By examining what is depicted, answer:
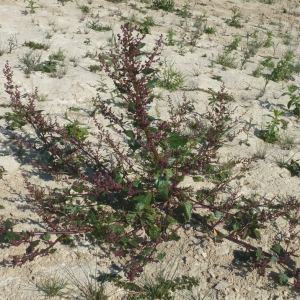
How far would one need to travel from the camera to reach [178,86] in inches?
258

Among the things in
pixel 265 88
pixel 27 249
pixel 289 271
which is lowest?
pixel 27 249

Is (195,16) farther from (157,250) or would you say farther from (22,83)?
(157,250)

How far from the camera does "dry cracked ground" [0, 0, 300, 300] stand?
3.30 metres

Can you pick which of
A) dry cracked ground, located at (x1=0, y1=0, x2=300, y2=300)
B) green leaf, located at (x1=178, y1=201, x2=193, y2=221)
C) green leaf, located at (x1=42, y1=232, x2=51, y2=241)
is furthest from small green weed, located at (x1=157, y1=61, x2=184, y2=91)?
green leaf, located at (x1=42, y1=232, x2=51, y2=241)

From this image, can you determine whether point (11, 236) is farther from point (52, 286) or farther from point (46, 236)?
point (52, 286)

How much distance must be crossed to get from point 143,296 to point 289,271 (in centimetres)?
142

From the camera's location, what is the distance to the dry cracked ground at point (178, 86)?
3.30m

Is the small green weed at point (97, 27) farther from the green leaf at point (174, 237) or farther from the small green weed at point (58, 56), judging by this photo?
the green leaf at point (174, 237)

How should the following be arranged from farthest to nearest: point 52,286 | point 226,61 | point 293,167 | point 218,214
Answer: point 226,61 < point 293,167 < point 218,214 < point 52,286

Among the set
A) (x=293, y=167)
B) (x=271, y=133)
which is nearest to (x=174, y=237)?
(x=293, y=167)

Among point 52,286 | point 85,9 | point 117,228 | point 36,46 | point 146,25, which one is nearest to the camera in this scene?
point 52,286

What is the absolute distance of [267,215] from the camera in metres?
3.72

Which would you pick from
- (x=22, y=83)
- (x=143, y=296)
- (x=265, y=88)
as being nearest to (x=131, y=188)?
(x=143, y=296)

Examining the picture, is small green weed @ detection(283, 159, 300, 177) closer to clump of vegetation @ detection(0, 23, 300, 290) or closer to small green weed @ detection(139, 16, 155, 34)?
clump of vegetation @ detection(0, 23, 300, 290)
